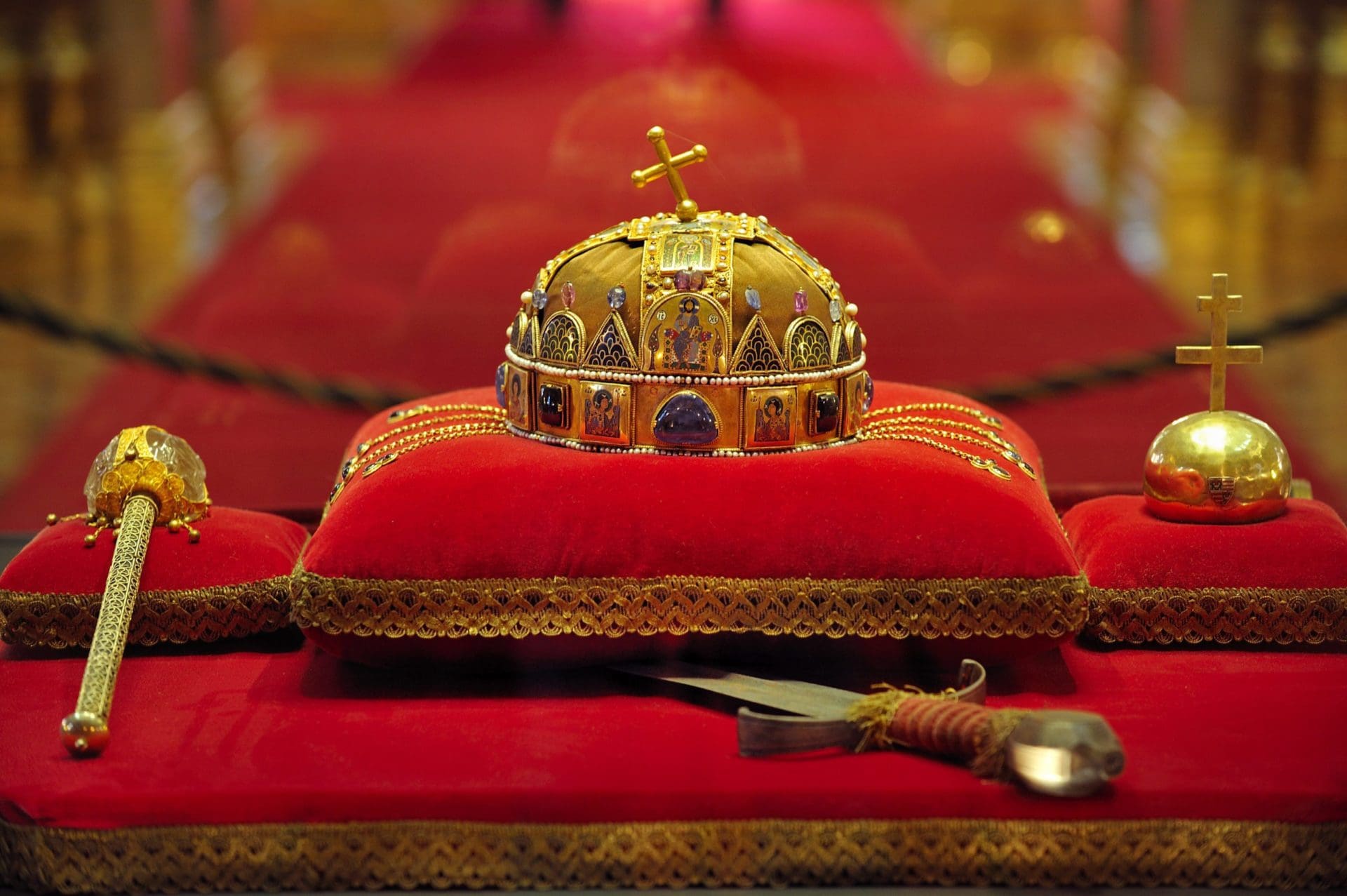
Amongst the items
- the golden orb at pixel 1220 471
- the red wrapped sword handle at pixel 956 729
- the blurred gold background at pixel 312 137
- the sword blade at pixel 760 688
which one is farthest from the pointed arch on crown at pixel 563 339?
the blurred gold background at pixel 312 137

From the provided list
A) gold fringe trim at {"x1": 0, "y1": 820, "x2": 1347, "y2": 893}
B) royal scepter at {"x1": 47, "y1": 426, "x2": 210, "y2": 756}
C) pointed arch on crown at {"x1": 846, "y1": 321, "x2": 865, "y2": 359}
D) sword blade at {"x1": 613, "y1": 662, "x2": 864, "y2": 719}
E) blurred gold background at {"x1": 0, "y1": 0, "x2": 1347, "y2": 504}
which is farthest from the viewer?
blurred gold background at {"x1": 0, "y1": 0, "x2": 1347, "y2": 504}

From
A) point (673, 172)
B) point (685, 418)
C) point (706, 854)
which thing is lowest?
→ point (706, 854)

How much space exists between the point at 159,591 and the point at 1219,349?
4.33 ft

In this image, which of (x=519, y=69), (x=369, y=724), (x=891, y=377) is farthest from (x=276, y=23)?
(x=369, y=724)

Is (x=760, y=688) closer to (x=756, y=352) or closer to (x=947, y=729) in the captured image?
(x=947, y=729)

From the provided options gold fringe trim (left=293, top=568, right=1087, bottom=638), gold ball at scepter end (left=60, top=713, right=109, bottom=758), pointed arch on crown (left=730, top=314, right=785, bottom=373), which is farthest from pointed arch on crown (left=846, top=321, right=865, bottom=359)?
gold ball at scepter end (left=60, top=713, right=109, bottom=758)

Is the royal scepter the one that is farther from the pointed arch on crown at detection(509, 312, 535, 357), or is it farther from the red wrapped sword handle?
the red wrapped sword handle

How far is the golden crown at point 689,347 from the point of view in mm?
2033

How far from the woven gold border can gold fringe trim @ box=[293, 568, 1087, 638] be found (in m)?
0.19

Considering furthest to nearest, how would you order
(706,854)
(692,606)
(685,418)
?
(685,418) < (692,606) < (706,854)

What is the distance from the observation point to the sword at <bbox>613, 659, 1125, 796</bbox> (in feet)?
5.48

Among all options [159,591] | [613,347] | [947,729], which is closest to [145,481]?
[159,591]

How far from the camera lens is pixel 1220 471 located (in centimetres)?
209

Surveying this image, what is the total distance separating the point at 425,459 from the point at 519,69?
228 centimetres
